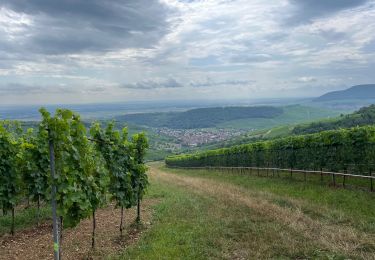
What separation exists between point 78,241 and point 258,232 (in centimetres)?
736

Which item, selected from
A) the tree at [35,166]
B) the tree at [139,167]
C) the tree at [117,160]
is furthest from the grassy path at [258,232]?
the tree at [35,166]

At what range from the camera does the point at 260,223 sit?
15.1 meters

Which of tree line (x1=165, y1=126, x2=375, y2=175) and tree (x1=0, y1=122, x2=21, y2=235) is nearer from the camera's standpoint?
tree (x1=0, y1=122, x2=21, y2=235)

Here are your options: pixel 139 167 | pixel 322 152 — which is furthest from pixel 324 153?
pixel 139 167

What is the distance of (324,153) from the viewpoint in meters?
28.5

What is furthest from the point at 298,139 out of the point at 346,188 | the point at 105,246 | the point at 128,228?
the point at 105,246

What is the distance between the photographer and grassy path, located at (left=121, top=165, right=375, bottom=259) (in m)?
11.4

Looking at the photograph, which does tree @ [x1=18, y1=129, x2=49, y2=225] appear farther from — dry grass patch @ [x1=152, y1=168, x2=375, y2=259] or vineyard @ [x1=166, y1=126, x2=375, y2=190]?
vineyard @ [x1=166, y1=126, x2=375, y2=190]

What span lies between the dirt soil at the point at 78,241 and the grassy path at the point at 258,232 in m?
0.86

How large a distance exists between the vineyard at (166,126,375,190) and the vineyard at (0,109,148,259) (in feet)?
45.3

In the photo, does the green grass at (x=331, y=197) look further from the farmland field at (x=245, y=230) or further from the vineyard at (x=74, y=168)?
the vineyard at (x=74, y=168)

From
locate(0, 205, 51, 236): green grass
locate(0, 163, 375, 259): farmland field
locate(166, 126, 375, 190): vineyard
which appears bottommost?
locate(0, 205, 51, 236): green grass

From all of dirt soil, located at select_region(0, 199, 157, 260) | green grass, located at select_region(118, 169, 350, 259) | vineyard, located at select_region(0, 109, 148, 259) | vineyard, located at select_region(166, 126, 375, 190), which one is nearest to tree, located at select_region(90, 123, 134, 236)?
vineyard, located at select_region(0, 109, 148, 259)

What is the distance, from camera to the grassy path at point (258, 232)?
11.4 meters
